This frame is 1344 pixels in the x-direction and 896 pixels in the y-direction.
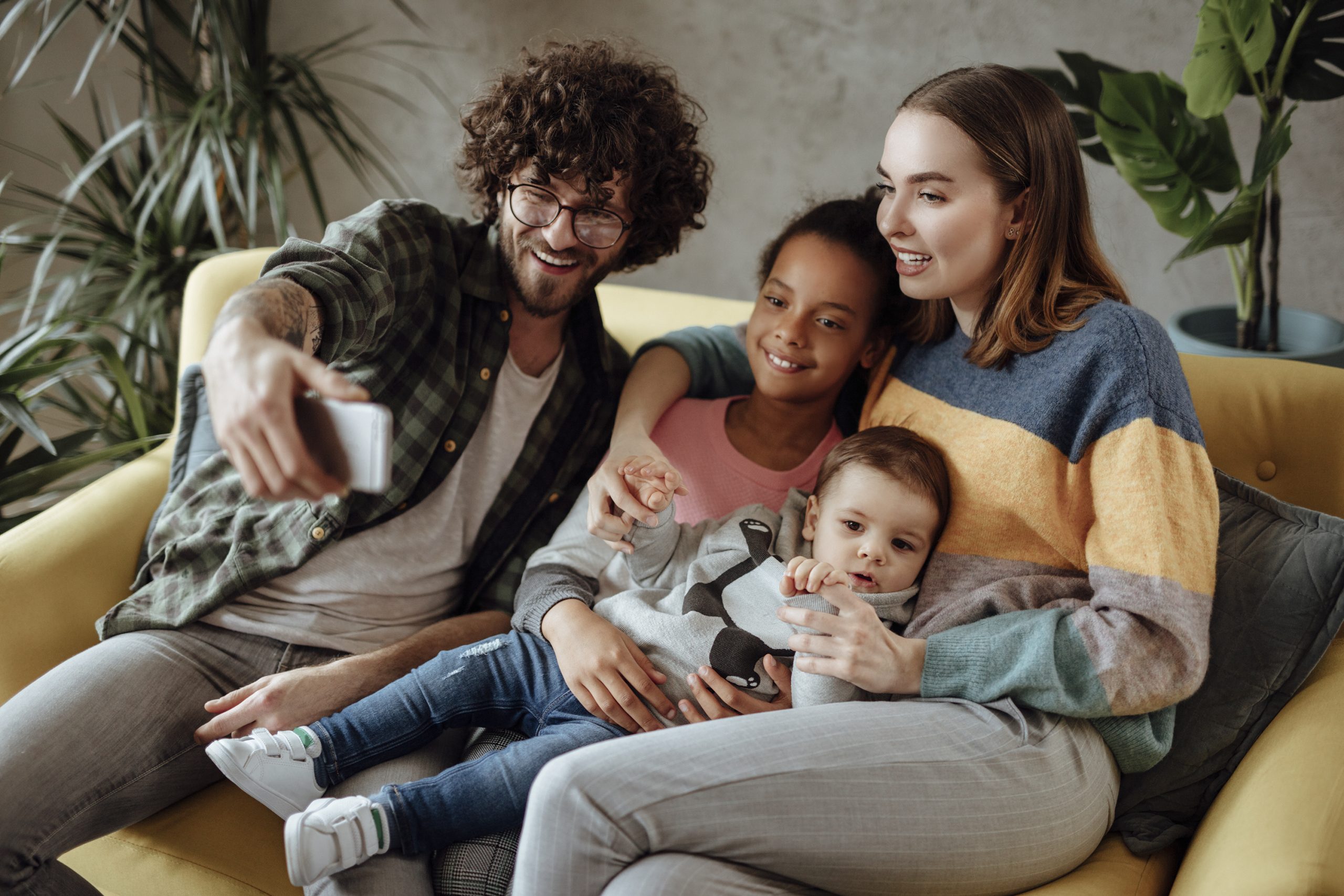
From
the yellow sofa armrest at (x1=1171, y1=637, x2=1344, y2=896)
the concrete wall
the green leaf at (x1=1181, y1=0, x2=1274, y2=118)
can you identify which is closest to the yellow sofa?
the yellow sofa armrest at (x1=1171, y1=637, x2=1344, y2=896)

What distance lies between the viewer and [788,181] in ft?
8.90

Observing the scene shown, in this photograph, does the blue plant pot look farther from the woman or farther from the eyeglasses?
the eyeglasses

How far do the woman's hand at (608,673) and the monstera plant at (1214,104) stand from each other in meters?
1.28

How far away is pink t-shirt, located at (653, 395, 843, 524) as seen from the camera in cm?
161

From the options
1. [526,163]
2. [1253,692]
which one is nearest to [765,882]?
[1253,692]

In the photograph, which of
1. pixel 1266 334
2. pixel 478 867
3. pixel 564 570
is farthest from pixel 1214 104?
pixel 478 867

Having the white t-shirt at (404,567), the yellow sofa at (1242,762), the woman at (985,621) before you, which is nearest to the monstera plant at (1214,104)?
the yellow sofa at (1242,762)

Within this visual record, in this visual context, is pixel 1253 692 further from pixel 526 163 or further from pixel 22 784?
pixel 22 784

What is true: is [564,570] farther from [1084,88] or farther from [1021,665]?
[1084,88]

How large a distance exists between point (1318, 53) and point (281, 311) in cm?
199

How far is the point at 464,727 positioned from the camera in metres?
1.46

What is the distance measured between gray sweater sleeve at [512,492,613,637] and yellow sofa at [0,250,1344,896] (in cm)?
46

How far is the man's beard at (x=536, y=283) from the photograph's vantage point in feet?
5.17

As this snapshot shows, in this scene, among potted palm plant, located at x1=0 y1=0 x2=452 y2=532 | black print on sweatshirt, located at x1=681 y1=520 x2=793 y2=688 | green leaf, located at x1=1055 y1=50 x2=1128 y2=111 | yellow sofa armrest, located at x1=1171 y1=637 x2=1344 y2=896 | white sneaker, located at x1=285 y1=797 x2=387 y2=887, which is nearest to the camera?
yellow sofa armrest, located at x1=1171 y1=637 x2=1344 y2=896
